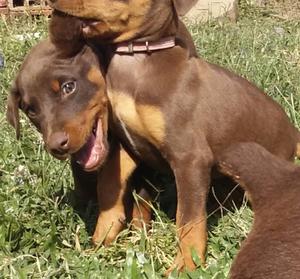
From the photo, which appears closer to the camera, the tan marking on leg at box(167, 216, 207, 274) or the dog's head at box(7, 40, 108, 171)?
the dog's head at box(7, 40, 108, 171)

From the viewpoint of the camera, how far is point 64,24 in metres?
3.56

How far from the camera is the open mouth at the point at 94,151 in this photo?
12.1ft

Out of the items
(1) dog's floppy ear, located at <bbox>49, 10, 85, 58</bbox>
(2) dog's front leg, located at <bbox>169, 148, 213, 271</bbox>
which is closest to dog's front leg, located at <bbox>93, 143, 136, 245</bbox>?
(2) dog's front leg, located at <bbox>169, 148, 213, 271</bbox>

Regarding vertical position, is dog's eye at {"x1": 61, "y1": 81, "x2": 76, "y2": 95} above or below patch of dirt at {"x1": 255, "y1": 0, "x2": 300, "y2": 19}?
above

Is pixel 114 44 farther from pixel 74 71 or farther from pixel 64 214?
pixel 64 214

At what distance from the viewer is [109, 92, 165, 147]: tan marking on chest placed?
360 centimetres

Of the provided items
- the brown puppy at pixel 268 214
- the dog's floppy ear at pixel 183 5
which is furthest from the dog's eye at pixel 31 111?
the brown puppy at pixel 268 214

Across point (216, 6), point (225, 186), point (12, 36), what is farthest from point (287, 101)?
point (216, 6)

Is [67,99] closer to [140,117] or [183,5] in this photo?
[140,117]

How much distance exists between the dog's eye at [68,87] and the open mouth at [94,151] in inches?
6.7

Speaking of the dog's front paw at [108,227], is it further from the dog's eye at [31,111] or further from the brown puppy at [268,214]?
the brown puppy at [268,214]

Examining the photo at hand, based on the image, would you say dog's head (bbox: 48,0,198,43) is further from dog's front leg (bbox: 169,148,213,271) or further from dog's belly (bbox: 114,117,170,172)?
dog's front leg (bbox: 169,148,213,271)

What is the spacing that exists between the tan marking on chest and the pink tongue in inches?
4.2

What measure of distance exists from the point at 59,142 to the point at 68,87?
25 cm
